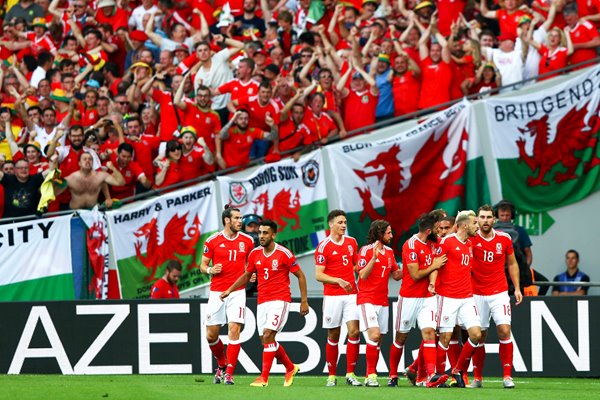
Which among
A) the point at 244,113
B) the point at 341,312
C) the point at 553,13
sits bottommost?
the point at 341,312

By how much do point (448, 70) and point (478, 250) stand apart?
6.46m

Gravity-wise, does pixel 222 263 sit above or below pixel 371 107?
below

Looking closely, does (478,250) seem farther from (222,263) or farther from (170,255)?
(170,255)

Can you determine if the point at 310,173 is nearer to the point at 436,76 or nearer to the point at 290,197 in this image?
the point at 290,197

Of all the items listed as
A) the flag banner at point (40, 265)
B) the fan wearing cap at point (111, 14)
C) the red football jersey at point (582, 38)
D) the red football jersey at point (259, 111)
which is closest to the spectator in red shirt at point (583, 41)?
the red football jersey at point (582, 38)

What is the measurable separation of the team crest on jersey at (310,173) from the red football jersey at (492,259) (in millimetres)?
5697

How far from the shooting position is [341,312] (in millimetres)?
16062

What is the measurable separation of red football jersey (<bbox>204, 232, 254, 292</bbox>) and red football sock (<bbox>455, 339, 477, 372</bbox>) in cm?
287

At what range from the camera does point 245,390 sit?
48.8 feet

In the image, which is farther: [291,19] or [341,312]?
[291,19]

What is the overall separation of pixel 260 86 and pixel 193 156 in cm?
155

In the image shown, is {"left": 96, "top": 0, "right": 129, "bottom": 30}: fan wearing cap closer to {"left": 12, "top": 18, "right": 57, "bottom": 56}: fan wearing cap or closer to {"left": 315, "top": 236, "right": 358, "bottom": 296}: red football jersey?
{"left": 12, "top": 18, "right": 57, "bottom": 56}: fan wearing cap

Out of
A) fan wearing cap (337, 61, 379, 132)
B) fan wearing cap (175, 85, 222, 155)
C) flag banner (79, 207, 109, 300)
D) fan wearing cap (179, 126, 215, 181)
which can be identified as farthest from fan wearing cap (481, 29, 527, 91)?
flag banner (79, 207, 109, 300)

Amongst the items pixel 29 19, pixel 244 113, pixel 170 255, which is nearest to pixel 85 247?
pixel 170 255
